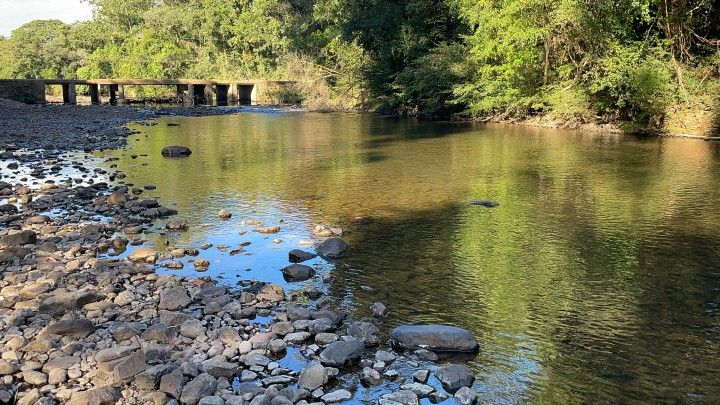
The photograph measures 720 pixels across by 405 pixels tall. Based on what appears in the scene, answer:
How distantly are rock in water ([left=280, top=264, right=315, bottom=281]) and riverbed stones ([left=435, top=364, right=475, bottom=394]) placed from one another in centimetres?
317

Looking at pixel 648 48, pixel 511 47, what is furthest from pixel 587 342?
pixel 511 47

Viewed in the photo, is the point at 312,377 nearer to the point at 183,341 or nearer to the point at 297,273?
the point at 183,341

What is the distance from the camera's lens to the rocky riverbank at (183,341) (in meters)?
5.14

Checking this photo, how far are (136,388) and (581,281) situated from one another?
229 inches

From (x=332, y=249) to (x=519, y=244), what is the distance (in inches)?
124

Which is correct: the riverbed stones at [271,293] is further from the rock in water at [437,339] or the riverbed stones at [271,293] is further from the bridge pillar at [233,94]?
the bridge pillar at [233,94]

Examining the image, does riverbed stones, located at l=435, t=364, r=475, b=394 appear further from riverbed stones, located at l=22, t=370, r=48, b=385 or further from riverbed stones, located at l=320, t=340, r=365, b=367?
riverbed stones, located at l=22, t=370, r=48, b=385

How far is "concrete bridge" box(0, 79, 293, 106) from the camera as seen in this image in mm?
54438

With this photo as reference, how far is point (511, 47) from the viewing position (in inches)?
1197

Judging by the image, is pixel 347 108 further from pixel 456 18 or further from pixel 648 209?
pixel 648 209

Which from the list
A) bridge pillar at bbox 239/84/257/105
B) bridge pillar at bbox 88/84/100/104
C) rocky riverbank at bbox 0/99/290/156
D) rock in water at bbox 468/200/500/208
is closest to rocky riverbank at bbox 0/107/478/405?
rock in water at bbox 468/200/500/208

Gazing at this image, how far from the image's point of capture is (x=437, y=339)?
606 cm

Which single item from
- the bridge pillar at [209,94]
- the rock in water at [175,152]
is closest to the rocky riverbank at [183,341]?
the rock in water at [175,152]

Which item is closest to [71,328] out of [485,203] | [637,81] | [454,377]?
[454,377]
